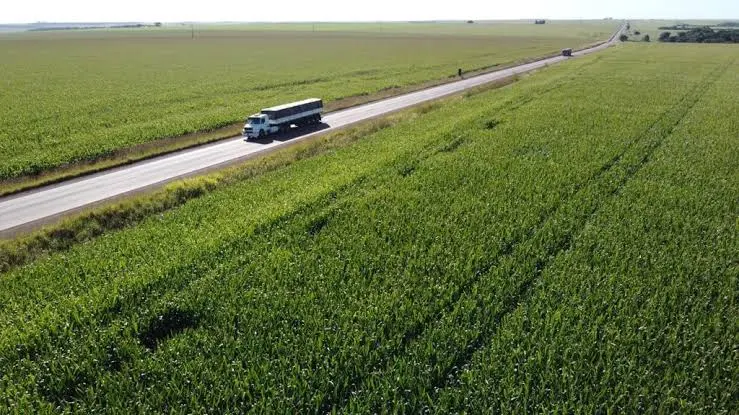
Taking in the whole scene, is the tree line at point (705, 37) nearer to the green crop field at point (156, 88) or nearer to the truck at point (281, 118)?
the green crop field at point (156, 88)

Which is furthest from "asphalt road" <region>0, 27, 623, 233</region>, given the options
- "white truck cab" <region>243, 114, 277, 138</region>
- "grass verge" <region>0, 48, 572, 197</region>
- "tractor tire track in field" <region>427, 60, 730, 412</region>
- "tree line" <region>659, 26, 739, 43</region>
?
"tree line" <region>659, 26, 739, 43</region>

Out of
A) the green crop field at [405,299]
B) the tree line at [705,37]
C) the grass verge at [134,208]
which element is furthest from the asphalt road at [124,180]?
the tree line at [705,37]

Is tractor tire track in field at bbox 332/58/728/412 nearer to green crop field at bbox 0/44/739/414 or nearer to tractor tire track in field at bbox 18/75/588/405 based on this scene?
green crop field at bbox 0/44/739/414

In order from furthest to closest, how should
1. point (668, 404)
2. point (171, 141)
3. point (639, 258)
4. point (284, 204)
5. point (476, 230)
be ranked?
1. point (171, 141)
2. point (284, 204)
3. point (476, 230)
4. point (639, 258)
5. point (668, 404)

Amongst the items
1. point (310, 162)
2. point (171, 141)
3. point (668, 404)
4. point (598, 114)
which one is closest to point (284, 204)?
point (310, 162)

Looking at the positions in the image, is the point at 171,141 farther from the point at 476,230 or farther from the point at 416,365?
the point at 416,365

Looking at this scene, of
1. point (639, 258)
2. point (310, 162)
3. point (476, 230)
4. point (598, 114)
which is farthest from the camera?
point (598, 114)
